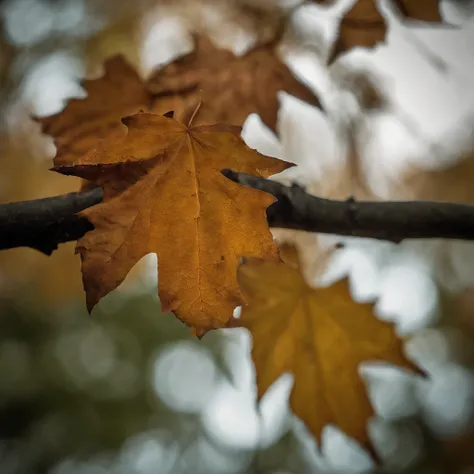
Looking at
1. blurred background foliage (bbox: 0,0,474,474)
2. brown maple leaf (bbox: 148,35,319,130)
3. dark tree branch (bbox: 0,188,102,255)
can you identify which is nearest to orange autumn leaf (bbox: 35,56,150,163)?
brown maple leaf (bbox: 148,35,319,130)

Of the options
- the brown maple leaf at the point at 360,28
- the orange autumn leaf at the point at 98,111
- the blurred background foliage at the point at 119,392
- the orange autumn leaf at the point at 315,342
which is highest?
the brown maple leaf at the point at 360,28

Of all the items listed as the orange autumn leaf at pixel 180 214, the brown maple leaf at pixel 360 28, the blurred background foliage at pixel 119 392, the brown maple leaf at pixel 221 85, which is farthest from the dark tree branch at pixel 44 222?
the blurred background foliage at pixel 119 392

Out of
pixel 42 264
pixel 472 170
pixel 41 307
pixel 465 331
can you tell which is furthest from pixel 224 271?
pixel 465 331

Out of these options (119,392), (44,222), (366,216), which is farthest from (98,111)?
(119,392)

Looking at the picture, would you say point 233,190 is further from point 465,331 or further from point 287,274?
point 465,331

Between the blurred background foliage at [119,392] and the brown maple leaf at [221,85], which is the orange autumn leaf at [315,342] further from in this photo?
the blurred background foliage at [119,392]

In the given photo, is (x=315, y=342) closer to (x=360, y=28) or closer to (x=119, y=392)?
(x=360, y=28)
